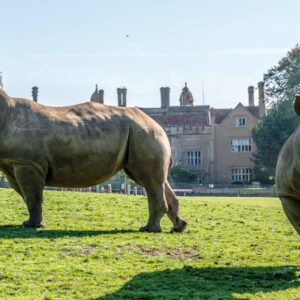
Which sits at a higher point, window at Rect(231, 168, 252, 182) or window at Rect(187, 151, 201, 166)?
window at Rect(187, 151, 201, 166)

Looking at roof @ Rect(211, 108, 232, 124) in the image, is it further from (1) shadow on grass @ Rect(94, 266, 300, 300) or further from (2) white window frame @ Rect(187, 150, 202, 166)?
(1) shadow on grass @ Rect(94, 266, 300, 300)

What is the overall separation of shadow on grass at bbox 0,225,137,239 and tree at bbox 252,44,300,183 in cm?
5197

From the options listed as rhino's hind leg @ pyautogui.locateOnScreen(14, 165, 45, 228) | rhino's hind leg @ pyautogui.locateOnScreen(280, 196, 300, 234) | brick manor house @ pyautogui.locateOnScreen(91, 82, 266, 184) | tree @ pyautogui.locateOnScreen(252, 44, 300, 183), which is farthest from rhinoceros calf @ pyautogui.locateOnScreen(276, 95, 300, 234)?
brick manor house @ pyautogui.locateOnScreen(91, 82, 266, 184)

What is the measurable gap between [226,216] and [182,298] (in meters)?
9.89

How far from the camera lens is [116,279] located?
29.0ft

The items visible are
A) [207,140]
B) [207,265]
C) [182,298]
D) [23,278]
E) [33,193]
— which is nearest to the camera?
[182,298]

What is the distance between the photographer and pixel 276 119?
6738 centimetres

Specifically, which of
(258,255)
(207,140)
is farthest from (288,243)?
(207,140)

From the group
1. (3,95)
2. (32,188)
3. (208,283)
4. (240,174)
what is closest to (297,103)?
(208,283)

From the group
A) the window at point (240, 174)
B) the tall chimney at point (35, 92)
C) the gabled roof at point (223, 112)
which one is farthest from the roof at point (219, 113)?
the tall chimney at point (35, 92)

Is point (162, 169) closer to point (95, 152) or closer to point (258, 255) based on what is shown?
point (95, 152)

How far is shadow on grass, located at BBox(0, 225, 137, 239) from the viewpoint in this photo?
40.2ft

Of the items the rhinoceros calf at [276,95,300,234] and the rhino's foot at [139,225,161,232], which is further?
the rhino's foot at [139,225,161,232]

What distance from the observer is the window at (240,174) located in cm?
7922
